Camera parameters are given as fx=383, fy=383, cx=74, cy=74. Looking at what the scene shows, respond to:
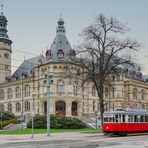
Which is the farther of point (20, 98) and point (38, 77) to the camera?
point (20, 98)

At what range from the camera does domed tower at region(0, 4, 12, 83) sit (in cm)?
9956

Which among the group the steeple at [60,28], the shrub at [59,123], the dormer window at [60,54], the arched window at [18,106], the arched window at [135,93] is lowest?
the shrub at [59,123]

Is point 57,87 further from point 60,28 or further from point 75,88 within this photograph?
point 60,28

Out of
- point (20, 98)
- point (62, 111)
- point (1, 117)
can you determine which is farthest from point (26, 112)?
point (1, 117)

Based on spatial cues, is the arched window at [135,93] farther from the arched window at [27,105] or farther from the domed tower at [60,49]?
the arched window at [27,105]

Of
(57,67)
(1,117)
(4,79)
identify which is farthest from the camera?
(4,79)

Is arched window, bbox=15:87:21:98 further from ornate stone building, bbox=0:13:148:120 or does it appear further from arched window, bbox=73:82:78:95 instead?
arched window, bbox=73:82:78:95

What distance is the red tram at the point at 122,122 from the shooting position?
40.6 m

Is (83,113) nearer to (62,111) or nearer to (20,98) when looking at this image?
(62,111)

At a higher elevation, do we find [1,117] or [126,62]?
[126,62]

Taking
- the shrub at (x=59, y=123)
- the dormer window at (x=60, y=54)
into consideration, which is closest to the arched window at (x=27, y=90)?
the dormer window at (x=60, y=54)

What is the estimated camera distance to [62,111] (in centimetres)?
8469

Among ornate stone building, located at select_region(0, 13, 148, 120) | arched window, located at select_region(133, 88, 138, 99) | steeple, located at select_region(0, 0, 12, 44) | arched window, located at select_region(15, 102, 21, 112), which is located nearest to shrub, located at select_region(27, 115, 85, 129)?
ornate stone building, located at select_region(0, 13, 148, 120)

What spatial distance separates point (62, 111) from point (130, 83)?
24.0 meters
